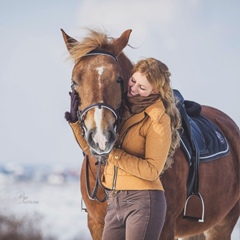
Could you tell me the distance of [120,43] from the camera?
332cm

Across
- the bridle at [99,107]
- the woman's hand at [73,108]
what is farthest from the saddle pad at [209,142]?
the woman's hand at [73,108]

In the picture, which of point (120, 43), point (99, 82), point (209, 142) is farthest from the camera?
point (209, 142)

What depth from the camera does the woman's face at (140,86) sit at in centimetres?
291

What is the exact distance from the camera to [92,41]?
10.6 feet

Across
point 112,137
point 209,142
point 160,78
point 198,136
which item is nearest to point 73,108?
point 112,137

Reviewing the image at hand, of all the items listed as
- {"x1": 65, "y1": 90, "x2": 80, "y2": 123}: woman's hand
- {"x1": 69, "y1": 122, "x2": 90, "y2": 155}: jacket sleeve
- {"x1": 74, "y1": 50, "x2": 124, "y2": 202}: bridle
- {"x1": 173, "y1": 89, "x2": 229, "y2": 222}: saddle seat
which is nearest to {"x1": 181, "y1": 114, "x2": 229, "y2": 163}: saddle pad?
{"x1": 173, "y1": 89, "x2": 229, "y2": 222}: saddle seat

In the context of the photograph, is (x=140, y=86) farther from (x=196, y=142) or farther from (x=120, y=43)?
(x=196, y=142)

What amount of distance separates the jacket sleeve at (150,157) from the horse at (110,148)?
0.08 metres

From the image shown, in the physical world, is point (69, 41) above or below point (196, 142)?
above

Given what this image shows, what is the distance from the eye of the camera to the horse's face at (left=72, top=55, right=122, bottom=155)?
2.78 m

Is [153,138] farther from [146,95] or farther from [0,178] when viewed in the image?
[0,178]

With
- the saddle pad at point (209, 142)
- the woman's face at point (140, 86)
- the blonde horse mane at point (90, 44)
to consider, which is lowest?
the saddle pad at point (209, 142)

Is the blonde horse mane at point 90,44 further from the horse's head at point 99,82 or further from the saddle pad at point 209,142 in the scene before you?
the saddle pad at point 209,142

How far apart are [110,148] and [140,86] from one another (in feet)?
1.26
